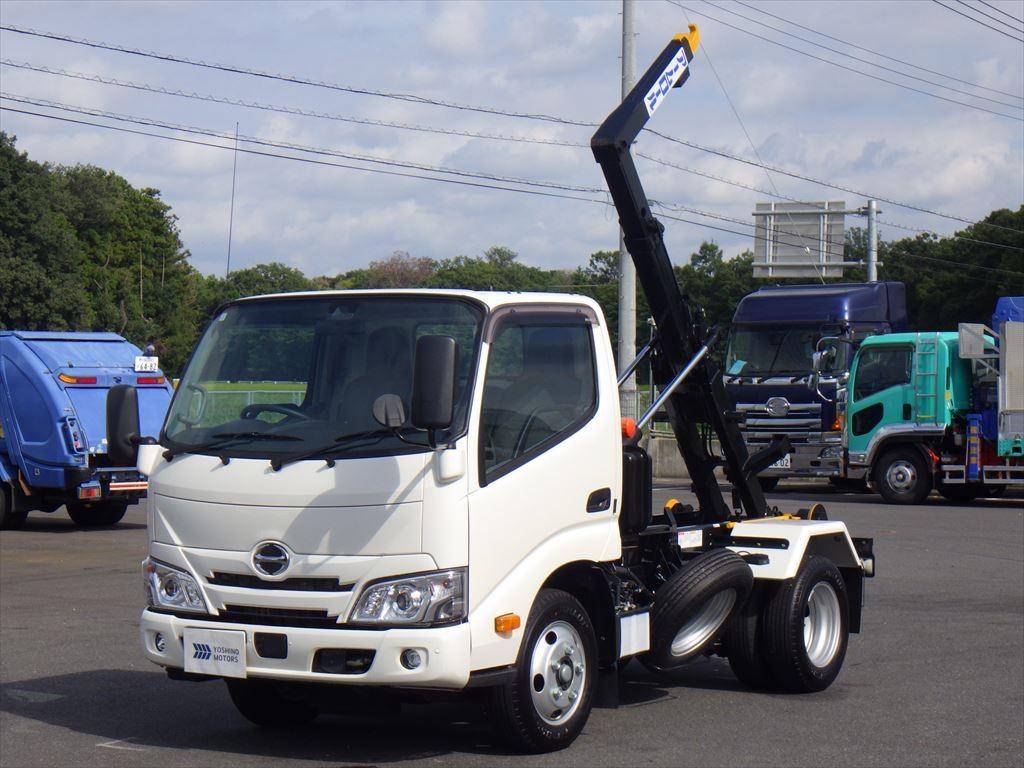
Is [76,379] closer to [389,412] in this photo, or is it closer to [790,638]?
[790,638]

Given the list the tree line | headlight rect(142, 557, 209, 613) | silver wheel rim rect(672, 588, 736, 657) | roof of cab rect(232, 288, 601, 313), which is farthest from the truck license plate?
the tree line

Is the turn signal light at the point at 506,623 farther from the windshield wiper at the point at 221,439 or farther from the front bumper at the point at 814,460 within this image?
the front bumper at the point at 814,460

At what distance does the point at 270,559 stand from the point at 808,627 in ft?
12.2

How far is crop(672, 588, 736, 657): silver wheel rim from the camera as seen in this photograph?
24.7ft

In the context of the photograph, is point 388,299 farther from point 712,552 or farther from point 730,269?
point 730,269

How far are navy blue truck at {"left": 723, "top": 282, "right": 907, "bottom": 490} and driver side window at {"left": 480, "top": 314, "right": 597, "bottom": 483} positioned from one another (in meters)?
16.8

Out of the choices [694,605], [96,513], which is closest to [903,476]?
[96,513]

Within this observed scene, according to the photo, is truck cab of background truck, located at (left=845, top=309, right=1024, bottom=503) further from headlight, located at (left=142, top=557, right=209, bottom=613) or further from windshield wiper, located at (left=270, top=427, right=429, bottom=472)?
headlight, located at (left=142, top=557, right=209, bottom=613)

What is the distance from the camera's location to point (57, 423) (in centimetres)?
1780

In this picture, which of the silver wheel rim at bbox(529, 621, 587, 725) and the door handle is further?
the door handle

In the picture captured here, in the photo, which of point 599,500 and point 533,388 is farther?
point 599,500

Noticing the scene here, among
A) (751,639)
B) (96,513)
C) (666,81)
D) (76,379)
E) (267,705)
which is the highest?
(666,81)

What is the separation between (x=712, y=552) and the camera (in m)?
7.79

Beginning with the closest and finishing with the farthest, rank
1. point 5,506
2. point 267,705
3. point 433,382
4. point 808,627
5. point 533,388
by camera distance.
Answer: point 433,382
point 533,388
point 267,705
point 808,627
point 5,506
